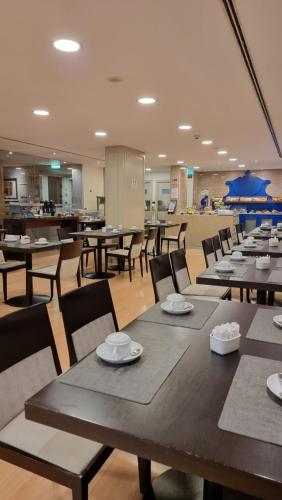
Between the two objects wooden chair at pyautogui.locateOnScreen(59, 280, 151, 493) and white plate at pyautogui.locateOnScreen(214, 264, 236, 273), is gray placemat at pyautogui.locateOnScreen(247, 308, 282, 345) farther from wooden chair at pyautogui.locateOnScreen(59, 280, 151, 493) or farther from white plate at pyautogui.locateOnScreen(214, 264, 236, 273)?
white plate at pyautogui.locateOnScreen(214, 264, 236, 273)

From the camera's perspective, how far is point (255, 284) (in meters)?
2.46

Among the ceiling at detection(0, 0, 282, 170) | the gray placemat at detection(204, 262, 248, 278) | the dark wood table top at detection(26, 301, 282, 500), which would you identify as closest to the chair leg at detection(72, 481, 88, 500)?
the dark wood table top at detection(26, 301, 282, 500)

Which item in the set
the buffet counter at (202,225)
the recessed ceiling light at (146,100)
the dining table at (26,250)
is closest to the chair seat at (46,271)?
the dining table at (26,250)

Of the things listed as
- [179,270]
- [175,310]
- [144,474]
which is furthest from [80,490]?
[179,270]

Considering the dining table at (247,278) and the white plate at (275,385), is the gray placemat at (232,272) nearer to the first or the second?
the dining table at (247,278)

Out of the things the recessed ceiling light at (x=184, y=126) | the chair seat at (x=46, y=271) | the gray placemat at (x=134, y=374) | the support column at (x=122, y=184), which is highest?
the recessed ceiling light at (x=184, y=126)

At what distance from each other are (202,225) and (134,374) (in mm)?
8551

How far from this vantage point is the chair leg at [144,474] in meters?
1.59

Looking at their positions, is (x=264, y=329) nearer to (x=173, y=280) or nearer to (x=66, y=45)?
(x=173, y=280)

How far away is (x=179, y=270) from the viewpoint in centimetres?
307

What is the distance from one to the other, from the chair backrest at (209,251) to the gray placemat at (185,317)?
6.30 feet

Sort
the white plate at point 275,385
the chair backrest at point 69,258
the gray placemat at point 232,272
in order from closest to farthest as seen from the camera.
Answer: the white plate at point 275,385 < the gray placemat at point 232,272 < the chair backrest at point 69,258

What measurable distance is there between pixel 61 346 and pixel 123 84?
8.04 feet

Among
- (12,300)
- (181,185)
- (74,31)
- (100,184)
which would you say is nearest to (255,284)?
(74,31)
